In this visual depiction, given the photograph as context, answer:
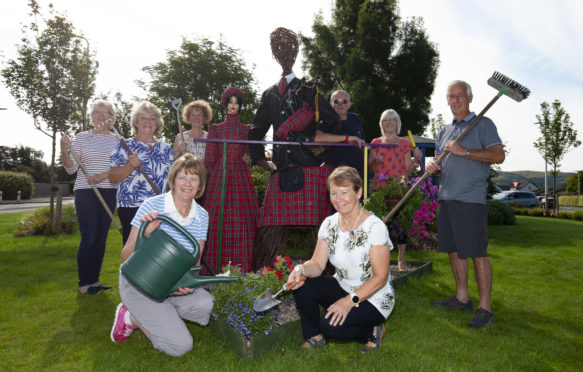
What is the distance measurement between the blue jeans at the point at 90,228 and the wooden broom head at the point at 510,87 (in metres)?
4.16

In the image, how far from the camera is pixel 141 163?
3.88 meters

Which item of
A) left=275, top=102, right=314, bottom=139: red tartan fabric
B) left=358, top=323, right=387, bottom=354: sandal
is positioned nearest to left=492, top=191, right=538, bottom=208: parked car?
left=275, top=102, right=314, bottom=139: red tartan fabric

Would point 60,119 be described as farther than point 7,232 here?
No

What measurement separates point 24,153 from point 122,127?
29.0 m

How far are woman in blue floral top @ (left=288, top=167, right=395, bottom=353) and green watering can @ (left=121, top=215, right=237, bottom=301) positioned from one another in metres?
0.69

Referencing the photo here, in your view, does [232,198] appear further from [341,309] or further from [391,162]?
[391,162]

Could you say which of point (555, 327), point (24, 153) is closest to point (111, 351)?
point (555, 327)

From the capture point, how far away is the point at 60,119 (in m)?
9.70

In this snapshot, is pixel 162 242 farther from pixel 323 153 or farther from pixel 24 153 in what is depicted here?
pixel 24 153

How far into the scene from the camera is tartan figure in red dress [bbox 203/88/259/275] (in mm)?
3984

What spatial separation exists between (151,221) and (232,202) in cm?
142

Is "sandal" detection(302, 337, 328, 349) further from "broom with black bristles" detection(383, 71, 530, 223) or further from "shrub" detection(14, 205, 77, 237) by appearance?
"shrub" detection(14, 205, 77, 237)

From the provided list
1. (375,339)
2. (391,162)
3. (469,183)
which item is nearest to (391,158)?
(391,162)

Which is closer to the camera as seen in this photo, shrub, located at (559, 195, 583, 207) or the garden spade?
the garden spade
